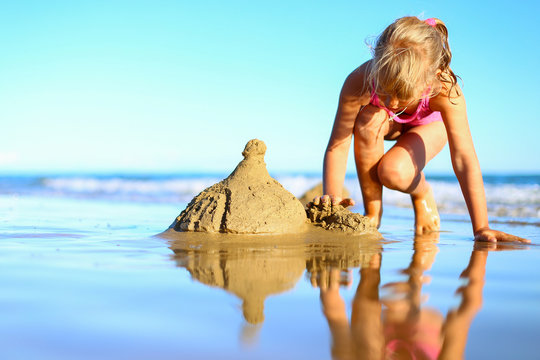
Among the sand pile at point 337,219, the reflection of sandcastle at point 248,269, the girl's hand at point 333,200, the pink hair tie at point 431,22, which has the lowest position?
the reflection of sandcastle at point 248,269

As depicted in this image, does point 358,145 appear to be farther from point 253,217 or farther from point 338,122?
point 253,217

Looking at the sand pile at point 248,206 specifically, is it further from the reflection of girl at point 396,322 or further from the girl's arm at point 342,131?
the reflection of girl at point 396,322

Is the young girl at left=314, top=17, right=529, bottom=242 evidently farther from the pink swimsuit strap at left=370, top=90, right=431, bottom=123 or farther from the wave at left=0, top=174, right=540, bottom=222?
the wave at left=0, top=174, right=540, bottom=222

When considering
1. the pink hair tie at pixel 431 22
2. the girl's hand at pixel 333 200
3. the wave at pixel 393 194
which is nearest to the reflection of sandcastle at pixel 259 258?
the girl's hand at pixel 333 200

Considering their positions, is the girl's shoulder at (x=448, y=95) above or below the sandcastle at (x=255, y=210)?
above

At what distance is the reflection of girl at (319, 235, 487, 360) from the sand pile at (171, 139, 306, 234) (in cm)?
98

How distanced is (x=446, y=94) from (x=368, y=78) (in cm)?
48

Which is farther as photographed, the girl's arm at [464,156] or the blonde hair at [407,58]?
the girl's arm at [464,156]

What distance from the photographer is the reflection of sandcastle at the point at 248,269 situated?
150cm

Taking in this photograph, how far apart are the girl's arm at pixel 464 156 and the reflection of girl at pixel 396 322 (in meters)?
1.29

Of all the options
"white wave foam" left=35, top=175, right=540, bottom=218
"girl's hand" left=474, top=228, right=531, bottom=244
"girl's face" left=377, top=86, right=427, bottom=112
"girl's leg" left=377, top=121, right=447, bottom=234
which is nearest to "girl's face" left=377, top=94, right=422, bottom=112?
"girl's face" left=377, top=86, right=427, bottom=112

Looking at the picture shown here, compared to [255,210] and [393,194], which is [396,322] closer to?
[255,210]

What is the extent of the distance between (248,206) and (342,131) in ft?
3.10

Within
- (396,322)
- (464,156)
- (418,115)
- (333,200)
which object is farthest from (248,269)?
(418,115)
